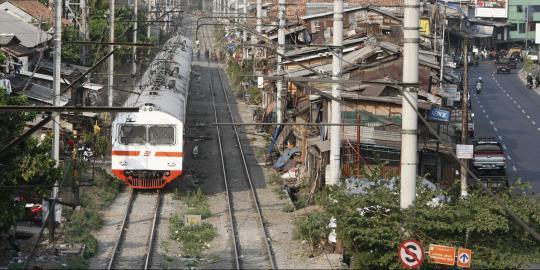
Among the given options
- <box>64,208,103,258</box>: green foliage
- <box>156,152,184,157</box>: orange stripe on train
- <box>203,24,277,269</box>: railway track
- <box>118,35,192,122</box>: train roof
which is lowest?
<box>203,24,277,269</box>: railway track

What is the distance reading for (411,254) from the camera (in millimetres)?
13586

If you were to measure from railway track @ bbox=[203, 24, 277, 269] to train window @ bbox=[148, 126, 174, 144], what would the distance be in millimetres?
2117

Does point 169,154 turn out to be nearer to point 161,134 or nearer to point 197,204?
point 161,134

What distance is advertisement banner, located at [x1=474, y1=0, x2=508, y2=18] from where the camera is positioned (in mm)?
99938

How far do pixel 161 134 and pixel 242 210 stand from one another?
111 inches

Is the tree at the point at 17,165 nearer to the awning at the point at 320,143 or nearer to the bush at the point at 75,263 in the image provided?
the bush at the point at 75,263

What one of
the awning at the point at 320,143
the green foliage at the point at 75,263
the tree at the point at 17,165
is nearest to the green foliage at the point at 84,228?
the green foliage at the point at 75,263

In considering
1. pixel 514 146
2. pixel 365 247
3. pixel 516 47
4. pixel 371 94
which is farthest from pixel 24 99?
pixel 516 47

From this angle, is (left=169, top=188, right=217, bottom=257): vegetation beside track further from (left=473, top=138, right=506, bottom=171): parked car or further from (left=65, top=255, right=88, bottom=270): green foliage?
(left=473, top=138, right=506, bottom=171): parked car

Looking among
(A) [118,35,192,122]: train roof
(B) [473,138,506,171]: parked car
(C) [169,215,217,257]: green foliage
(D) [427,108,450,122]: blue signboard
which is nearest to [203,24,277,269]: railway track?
(C) [169,215,217,257]: green foliage

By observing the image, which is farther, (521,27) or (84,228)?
(521,27)

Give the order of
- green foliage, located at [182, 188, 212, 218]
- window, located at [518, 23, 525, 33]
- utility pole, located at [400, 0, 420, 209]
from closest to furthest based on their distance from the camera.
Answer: utility pole, located at [400, 0, 420, 209], green foliage, located at [182, 188, 212, 218], window, located at [518, 23, 525, 33]

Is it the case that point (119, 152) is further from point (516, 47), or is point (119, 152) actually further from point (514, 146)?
point (516, 47)

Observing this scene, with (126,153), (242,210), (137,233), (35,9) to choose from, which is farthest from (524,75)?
(137,233)
